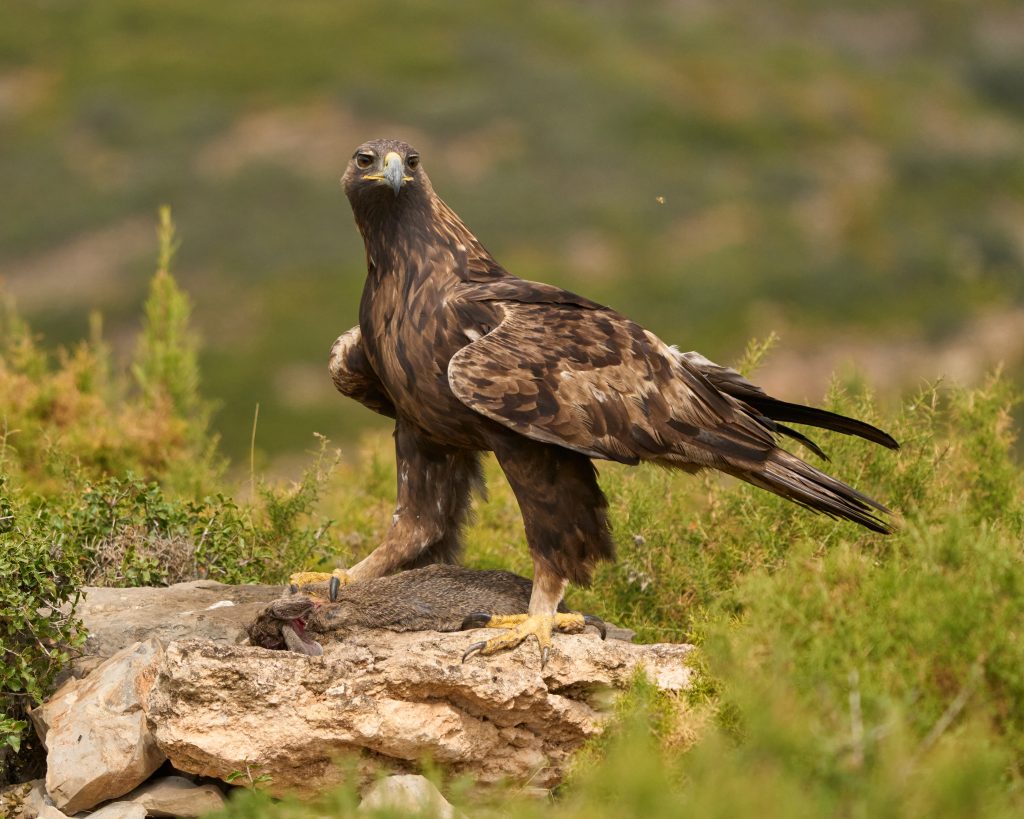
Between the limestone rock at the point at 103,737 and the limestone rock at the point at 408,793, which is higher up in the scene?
the limestone rock at the point at 408,793

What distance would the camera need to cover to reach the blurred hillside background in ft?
80.6

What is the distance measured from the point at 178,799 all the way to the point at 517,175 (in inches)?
1001

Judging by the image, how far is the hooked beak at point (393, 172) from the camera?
17.8ft

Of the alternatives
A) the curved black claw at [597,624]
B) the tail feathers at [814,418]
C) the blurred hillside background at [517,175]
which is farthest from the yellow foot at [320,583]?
the blurred hillside background at [517,175]

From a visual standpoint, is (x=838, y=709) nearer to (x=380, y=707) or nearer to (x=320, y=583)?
(x=380, y=707)

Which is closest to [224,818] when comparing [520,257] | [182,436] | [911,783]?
[911,783]

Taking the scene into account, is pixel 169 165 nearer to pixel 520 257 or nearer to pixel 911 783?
pixel 520 257

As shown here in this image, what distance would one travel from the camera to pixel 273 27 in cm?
3422

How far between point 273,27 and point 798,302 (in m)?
15.2

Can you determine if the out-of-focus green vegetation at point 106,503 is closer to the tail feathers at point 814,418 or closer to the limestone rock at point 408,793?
the limestone rock at point 408,793

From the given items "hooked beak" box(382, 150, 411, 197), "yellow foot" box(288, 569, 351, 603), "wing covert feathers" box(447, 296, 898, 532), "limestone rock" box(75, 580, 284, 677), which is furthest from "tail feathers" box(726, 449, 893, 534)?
"limestone rock" box(75, 580, 284, 677)

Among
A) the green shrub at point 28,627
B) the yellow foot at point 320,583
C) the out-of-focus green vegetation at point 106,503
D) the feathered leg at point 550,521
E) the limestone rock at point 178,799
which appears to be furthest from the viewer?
the yellow foot at point 320,583

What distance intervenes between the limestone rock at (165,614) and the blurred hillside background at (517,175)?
505 inches

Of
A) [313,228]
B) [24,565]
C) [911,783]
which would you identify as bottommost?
[313,228]
